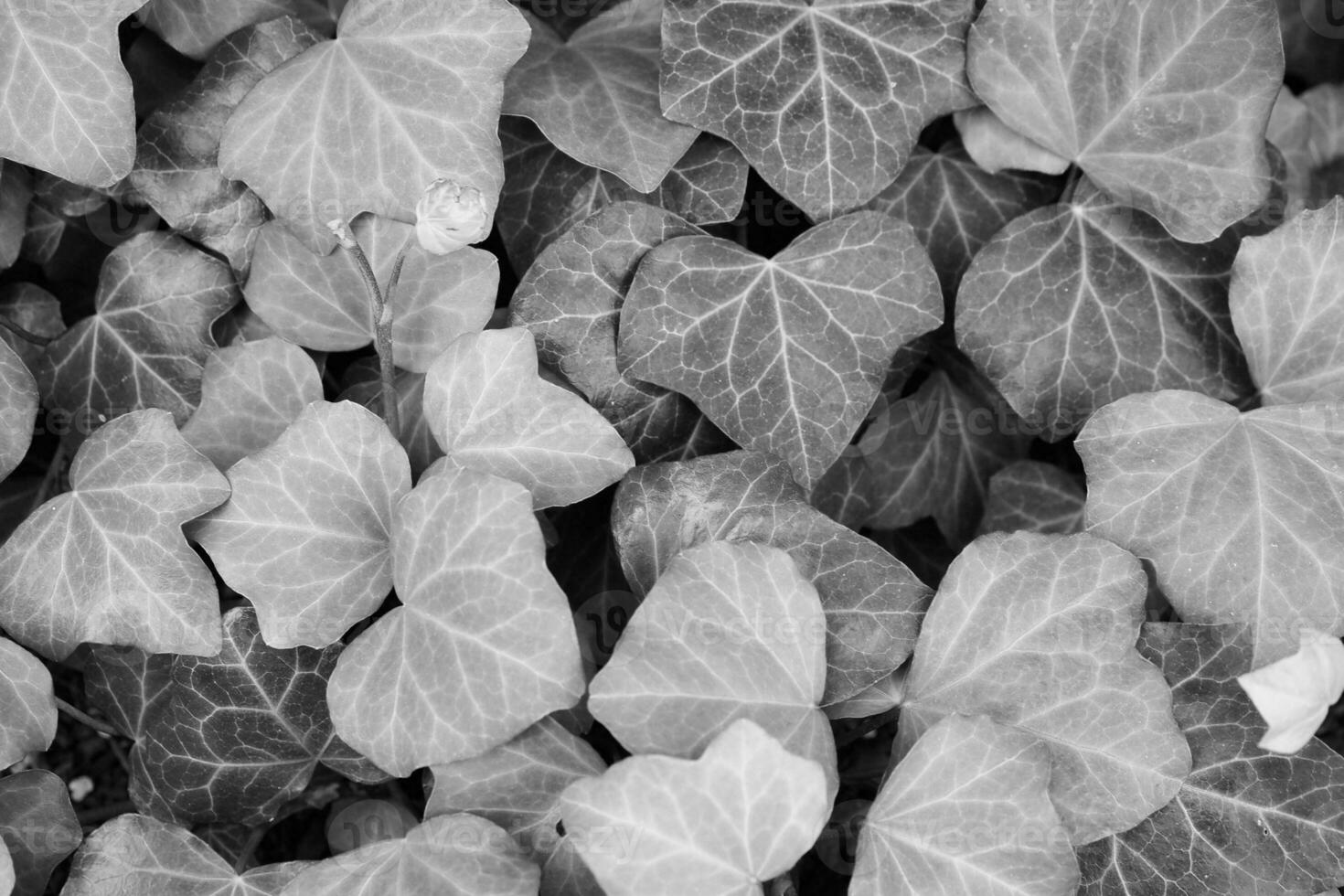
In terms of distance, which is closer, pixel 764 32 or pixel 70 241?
pixel 764 32

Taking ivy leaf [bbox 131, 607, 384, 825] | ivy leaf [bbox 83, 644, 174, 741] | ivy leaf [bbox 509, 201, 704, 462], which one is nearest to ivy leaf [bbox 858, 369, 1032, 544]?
ivy leaf [bbox 509, 201, 704, 462]

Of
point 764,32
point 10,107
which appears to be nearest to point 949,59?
point 764,32

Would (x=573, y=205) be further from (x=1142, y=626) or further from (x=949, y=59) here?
(x=1142, y=626)

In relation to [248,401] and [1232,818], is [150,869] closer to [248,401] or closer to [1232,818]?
[248,401]

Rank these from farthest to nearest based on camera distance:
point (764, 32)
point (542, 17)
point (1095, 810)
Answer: point (542, 17)
point (764, 32)
point (1095, 810)

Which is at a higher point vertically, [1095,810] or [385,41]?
[385,41]

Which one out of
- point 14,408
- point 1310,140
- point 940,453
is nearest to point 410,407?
point 14,408

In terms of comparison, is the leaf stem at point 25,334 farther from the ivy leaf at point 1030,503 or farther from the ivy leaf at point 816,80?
the ivy leaf at point 1030,503
